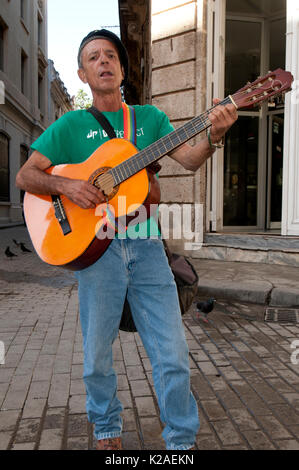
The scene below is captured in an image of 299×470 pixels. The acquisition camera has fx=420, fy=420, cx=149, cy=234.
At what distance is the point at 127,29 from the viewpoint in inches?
458

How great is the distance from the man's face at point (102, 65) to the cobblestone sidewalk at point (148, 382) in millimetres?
1848

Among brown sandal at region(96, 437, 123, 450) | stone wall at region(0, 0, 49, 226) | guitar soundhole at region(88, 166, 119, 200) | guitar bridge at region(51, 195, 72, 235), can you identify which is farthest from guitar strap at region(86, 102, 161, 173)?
stone wall at region(0, 0, 49, 226)

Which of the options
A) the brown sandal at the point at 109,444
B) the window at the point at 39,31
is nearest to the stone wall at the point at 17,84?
the window at the point at 39,31

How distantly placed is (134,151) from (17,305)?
3710mm

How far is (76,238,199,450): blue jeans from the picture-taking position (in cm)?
187

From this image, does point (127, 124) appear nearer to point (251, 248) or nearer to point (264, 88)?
point (264, 88)

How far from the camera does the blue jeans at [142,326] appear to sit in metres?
1.87

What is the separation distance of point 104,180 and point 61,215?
0.29 m

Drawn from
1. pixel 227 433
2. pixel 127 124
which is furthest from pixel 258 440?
pixel 127 124

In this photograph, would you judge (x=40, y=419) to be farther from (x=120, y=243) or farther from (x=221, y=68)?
(x=221, y=68)

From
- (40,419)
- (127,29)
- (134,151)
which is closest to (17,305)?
(40,419)

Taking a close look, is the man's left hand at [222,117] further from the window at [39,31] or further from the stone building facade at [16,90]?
the window at [39,31]

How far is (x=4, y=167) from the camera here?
19.0 m

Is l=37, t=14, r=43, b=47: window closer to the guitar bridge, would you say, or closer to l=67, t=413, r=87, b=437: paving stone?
the guitar bridge
